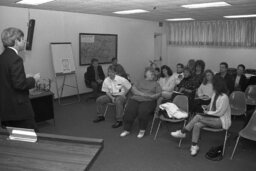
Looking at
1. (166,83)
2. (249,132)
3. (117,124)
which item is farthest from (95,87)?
(249,132)

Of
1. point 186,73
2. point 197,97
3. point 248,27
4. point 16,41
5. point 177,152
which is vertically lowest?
point 177,152

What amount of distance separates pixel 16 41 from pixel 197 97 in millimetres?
3865

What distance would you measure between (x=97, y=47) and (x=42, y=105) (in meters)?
3.84

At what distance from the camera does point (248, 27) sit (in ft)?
32.1

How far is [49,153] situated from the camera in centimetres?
164

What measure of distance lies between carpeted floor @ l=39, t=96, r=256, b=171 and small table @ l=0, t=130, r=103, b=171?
179cm

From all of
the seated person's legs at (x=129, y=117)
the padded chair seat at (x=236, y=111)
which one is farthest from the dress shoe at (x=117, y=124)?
the padded chair seat at (x=236, y=111)

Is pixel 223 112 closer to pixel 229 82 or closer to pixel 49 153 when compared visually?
pixel 229 82

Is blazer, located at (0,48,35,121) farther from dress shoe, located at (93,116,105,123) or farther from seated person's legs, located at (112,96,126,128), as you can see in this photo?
dress shoe, located at (93,116,105,123)

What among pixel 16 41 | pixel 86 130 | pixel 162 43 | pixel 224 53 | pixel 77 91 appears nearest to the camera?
pixel 16 41

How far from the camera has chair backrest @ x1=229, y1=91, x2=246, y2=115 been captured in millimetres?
4914

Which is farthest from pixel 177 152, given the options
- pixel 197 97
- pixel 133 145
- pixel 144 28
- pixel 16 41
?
pixel 144 28

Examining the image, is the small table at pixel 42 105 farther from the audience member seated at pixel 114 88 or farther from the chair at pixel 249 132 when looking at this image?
the chair at pixel 249 132

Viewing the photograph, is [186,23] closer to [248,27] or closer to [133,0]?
[248,27]
